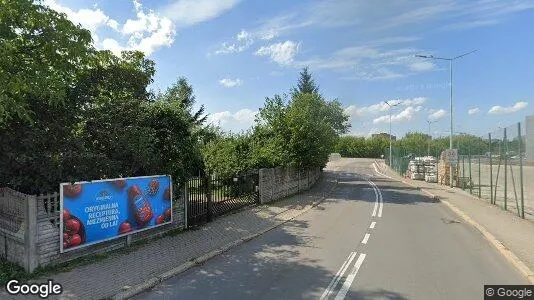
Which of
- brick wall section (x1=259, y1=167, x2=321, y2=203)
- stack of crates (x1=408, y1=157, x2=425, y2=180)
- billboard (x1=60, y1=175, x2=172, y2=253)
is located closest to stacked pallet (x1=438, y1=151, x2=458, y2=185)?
stack of crates (x1=408, y1=157, x2=425, y2=180)

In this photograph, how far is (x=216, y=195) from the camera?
14664 mm

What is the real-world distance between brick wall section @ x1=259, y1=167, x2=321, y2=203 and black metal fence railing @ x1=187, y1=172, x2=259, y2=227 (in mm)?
696

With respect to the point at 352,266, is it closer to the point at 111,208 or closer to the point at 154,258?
the point at 154,258

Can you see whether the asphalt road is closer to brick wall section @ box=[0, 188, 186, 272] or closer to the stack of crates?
brick wall section @ box=[0, 188, 186, 272]

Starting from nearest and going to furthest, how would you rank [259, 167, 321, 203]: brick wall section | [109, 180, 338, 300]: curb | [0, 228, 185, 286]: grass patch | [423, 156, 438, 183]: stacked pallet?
[109, 180, 338, 300]: curb < [0, 228, 185, 286]: grass patch < [259, 167, 321, 203]: brick wall section < [423, 156, 438, 183]: stacked pallet

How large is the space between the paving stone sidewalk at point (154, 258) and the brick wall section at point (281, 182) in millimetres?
3396

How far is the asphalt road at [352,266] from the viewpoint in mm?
7230

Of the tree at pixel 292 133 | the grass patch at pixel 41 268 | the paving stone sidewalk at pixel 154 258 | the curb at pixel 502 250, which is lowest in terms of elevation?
the curb at pixel 502 250

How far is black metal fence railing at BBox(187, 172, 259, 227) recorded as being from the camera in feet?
42.2

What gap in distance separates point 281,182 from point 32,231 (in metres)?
15.0

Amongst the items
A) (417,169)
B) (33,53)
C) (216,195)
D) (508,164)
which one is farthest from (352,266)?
(417,169)

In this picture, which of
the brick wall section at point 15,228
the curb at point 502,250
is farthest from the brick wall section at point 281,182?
the brick wall section at point 15,228

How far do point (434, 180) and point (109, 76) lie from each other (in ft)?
106

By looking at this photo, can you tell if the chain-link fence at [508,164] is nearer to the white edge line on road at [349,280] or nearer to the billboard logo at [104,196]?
the white edge line on road at [349,280]
